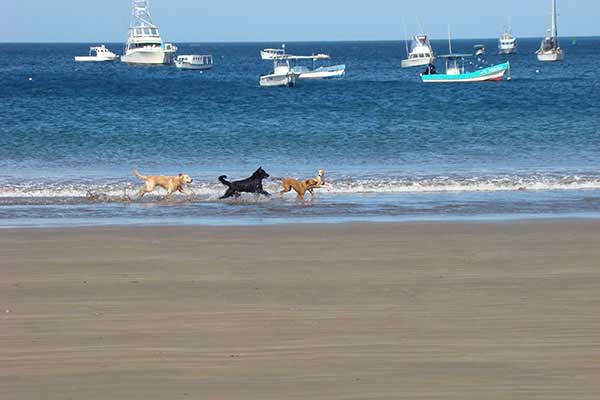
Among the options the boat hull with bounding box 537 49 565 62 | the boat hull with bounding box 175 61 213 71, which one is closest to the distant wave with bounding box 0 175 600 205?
the boat hull with bounding box 175 61 213 71

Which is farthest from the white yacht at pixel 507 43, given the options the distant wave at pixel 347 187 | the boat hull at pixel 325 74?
the distant wave at pixel 347 187

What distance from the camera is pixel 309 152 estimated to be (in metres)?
24.8

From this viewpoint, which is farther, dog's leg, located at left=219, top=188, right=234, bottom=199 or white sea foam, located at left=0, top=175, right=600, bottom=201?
white sea foam, located at left=0, top=175, right=600, bottom=201

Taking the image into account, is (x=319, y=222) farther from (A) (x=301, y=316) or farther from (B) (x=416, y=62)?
(B) (x=416, y=62)

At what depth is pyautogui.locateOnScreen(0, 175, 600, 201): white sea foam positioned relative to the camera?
56.5 ft

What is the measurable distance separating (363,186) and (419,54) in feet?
224

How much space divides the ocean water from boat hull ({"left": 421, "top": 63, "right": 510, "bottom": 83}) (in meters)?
4.74

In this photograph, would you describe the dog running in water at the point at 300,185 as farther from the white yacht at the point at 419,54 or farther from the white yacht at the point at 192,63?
the white yacht at the point at 192,63

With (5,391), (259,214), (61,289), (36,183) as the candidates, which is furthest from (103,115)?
(5,391)

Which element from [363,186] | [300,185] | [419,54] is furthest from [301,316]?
[419,54]

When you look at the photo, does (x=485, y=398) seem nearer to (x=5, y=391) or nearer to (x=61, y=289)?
(x=5, y=391)

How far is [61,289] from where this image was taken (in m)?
9.02

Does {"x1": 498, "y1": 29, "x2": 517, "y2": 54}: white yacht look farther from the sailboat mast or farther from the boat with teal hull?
the boat with teal hull

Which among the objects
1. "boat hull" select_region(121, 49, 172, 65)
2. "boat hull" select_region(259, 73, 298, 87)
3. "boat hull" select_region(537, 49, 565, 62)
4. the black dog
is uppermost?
Answer: "boat hull" select_region(121, 49, 172, 65)
